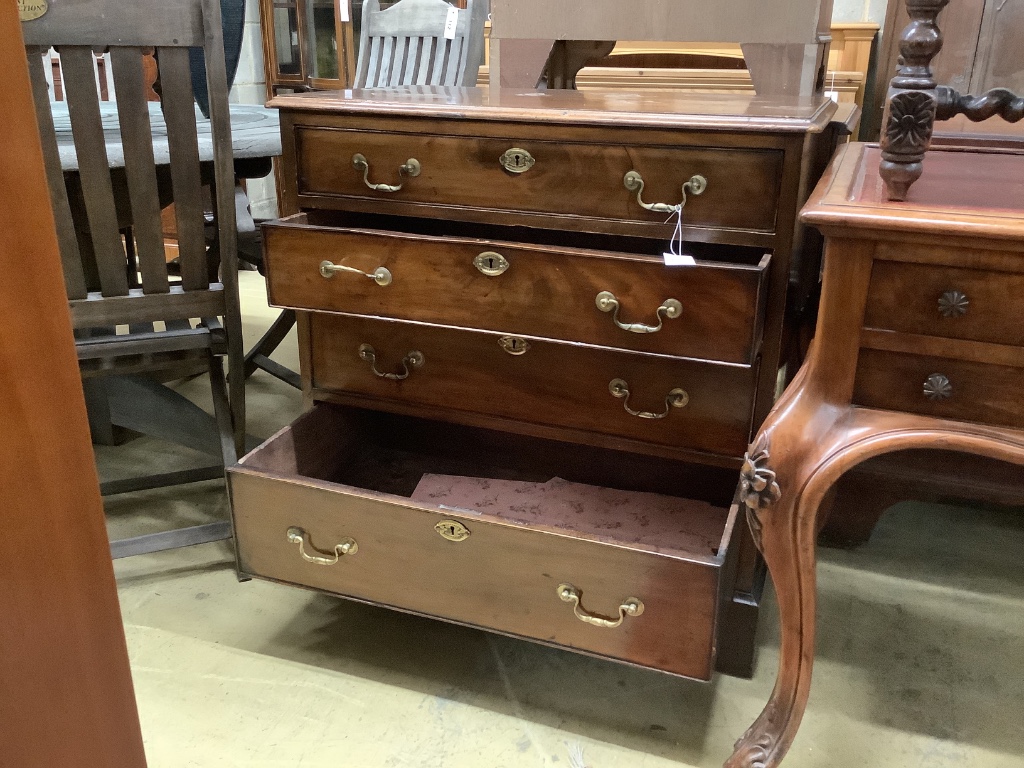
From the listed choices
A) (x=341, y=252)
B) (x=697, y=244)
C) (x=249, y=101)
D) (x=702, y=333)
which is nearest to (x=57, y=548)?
(x=341, y=252)

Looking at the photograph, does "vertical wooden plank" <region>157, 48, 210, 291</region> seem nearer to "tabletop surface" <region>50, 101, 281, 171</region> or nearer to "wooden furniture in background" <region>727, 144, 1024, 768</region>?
"tabletop surface" <region>50, 101, 281, 171</region>

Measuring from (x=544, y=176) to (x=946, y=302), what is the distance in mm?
524

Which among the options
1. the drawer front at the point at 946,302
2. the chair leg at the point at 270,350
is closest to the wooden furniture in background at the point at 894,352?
the drawer front at the point at 946,302

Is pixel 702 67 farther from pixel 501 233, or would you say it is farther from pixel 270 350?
pixel 501 233

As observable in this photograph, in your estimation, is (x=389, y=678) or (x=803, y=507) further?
(x=389, y=678)

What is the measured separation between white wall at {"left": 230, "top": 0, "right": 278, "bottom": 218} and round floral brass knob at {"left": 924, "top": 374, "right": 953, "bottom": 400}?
11.1ft

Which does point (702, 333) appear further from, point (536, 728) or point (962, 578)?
point (962, 578)

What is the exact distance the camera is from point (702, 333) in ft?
3.31

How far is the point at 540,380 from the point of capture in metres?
1.25

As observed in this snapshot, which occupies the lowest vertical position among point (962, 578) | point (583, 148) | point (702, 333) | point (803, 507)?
point (962, 578)

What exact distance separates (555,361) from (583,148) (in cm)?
31

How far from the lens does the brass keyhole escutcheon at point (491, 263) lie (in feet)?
3.51

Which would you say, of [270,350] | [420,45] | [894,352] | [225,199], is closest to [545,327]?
[894,352]

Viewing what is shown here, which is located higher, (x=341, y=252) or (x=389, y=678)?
(x=341, y=252)
